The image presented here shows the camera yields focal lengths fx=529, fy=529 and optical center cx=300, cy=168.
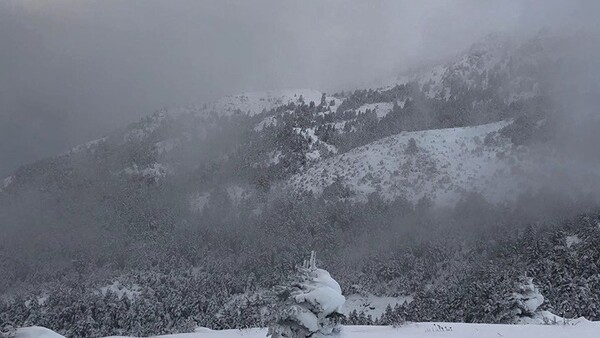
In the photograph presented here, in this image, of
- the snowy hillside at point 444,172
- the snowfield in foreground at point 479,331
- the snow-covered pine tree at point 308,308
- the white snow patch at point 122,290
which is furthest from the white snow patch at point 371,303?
the snow-covered pine tree at point 308,308

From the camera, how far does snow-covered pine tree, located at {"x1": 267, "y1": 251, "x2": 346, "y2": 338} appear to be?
44.5 ft

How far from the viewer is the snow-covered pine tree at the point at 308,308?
13.6 m

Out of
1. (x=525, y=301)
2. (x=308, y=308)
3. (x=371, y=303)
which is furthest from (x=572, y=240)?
(x=308, y=308)

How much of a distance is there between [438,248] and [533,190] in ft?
144

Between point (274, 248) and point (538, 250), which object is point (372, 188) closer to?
point (274, 248)


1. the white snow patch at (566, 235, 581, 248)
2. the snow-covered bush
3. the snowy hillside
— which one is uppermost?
the snowy hillside

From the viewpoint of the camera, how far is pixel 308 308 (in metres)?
13.7

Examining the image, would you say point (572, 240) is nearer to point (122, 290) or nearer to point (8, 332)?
point (122, 290)

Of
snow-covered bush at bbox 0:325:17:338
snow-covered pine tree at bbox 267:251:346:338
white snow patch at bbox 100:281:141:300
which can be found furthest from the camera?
white snow patch at bbox 100:281:141:300

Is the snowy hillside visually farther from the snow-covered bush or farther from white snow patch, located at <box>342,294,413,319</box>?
the snow-covered bush

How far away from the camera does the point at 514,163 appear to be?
174 m

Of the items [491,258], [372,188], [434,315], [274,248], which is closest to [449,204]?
[372,188]

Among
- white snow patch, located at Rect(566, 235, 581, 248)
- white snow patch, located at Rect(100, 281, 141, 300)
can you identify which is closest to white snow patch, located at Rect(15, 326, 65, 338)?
white snow patch, located at Rect(566, 235, 581, 248)

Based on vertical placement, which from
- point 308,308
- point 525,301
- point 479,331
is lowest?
point 479,331
